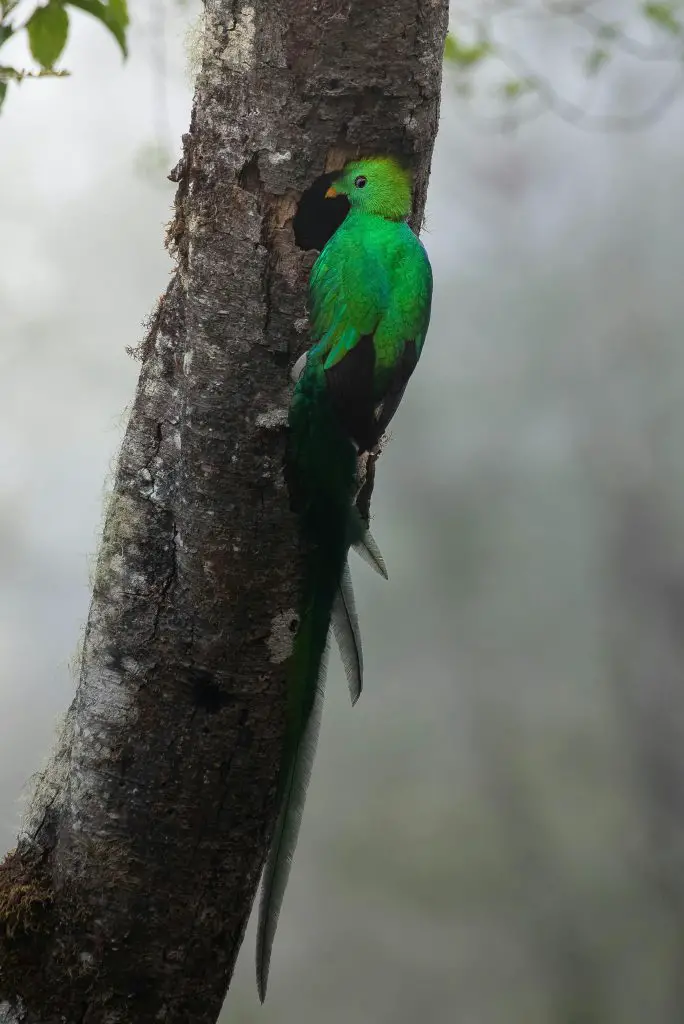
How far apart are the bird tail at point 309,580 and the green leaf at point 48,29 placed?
0.39m

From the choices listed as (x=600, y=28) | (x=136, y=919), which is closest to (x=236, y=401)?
(x=136, y=919)

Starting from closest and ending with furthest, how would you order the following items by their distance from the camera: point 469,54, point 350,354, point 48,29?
point 350,354 < point 48,29 < point 469,54

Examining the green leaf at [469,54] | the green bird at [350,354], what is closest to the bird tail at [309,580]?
the green bird at [350,354]

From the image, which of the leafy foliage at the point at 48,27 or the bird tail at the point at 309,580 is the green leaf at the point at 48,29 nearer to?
the leafy foliage at the point at 48,27

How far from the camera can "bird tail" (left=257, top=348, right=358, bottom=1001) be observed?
68 centimetres

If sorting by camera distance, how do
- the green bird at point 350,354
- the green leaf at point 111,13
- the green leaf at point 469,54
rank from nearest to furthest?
1. the green bird at point 350,354
2. the green leaf at point 111,13
3. the green leaf at point 469,54

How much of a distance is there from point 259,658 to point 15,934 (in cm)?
32

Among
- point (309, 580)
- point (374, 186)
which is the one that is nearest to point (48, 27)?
point (374, 186)

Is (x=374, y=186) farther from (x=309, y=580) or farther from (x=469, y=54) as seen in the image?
(x=469, y=54)

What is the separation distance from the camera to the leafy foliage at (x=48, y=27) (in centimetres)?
78

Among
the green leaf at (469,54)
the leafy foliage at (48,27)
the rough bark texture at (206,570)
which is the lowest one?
the rough bark texture at (206,570)

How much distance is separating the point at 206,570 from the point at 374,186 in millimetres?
303

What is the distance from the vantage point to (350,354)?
0.65 meters

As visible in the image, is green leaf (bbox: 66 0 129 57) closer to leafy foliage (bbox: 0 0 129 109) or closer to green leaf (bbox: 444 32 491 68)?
leafy foliage (bbox: 0 0 129 109)
